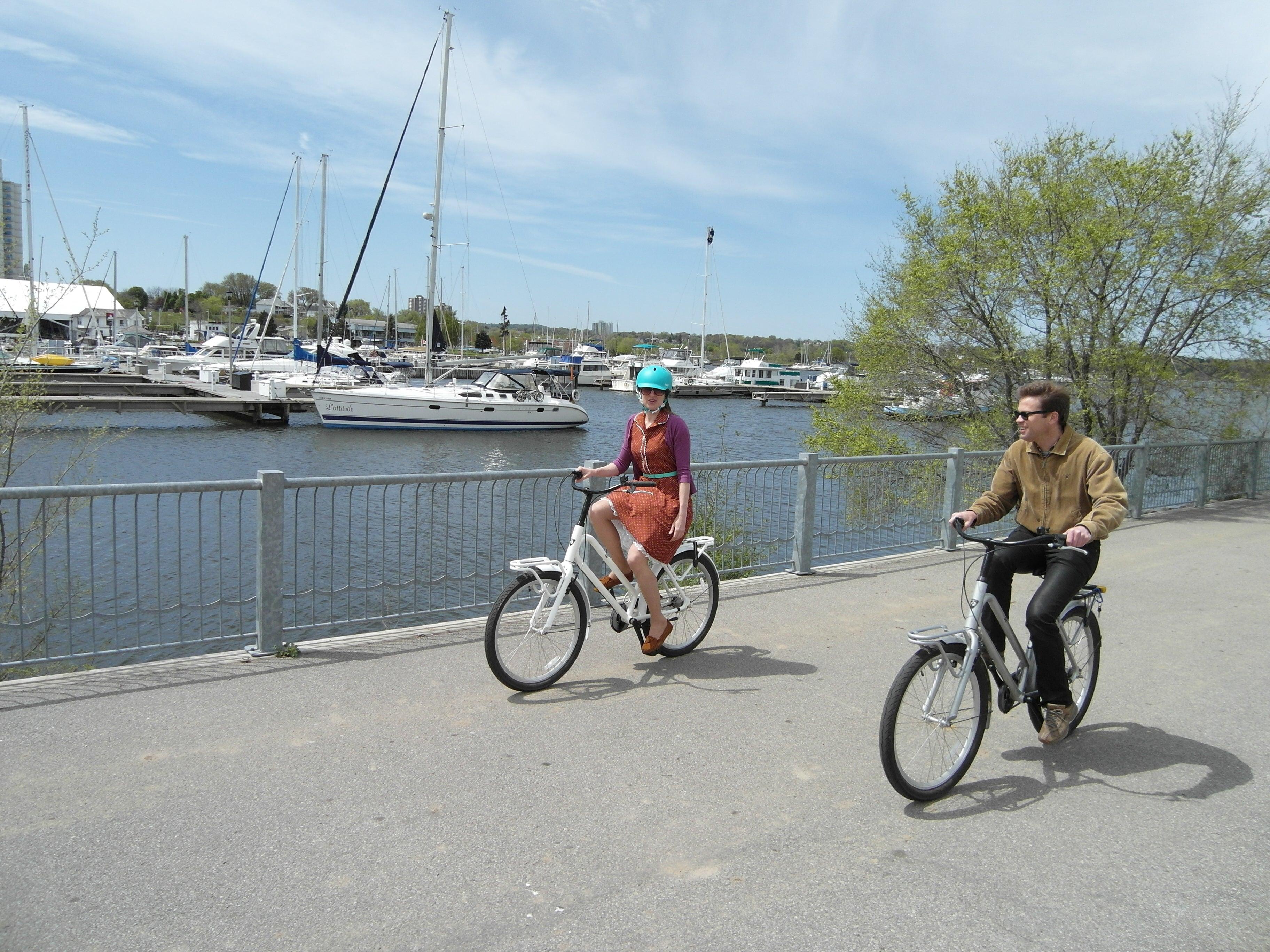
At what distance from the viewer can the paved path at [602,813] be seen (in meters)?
3.28

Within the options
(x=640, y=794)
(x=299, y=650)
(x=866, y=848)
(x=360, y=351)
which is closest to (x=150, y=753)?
(x=299, y=650)

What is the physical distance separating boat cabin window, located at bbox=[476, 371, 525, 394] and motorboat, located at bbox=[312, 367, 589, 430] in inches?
1.5

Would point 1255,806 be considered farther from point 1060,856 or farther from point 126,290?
point 126,290

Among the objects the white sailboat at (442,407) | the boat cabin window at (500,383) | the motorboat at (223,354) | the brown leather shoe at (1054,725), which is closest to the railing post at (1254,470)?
the brown leather shoe at (1054,725)

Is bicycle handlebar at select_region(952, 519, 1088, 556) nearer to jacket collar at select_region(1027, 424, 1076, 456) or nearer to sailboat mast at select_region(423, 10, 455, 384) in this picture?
jacket collar at select_region(1027, 424, 1076, 456)

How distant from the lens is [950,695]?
422 cm

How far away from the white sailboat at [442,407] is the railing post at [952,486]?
110ft

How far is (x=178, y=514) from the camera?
599 centimetres

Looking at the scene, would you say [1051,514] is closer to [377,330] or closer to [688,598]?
[688,598]

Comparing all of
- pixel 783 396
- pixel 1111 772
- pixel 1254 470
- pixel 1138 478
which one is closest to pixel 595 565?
pixel 1111 772

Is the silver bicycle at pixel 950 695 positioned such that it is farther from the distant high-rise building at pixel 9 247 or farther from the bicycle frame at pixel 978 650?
the distant high-rise building at pixel 9 247

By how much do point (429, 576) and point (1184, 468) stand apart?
12.1m

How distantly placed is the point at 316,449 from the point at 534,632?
118 ft

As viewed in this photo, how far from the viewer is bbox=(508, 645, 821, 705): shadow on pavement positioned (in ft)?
18.1
